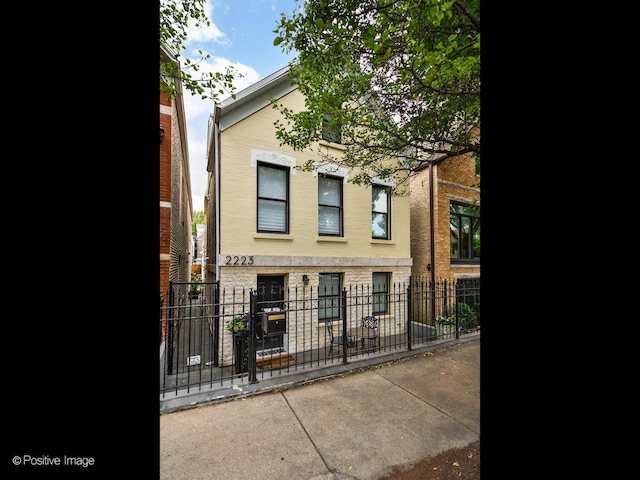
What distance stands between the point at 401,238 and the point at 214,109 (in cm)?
744

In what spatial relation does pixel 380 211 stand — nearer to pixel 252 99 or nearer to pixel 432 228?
pixel 432 228

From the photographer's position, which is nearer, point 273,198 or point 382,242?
point 273,198

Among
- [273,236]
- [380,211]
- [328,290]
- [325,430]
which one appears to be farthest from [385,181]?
[325,430]

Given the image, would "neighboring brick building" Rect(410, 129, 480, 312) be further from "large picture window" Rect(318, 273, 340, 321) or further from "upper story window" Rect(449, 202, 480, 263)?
"large picture window" Rect(318, 273, 340, 321)

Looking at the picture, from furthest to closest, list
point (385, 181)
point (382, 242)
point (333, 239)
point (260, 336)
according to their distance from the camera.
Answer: point (385, 181) < point (382, 242) < point (333, 239) < point (260, 336)

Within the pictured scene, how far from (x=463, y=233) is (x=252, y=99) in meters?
9.77

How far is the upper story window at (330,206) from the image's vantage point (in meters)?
8.83

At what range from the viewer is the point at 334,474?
117 inches

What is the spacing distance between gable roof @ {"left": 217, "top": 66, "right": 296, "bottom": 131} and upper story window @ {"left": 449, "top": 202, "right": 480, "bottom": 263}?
313 inches

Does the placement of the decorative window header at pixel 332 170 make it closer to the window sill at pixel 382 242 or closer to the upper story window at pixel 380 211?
the upper story window at pixel 380 211

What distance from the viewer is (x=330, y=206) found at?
891 cm

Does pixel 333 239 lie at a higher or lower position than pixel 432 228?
lower
